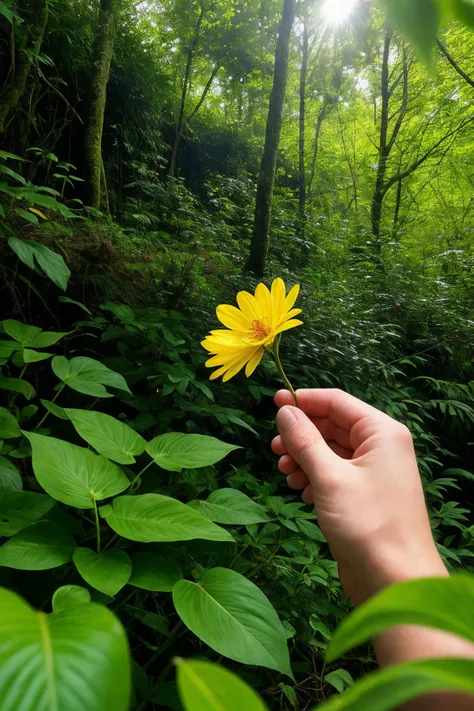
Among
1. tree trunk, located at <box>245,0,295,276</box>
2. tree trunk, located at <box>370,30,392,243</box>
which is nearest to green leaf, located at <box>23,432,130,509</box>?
tree trunk, located at <box>245,0,295,276</box>

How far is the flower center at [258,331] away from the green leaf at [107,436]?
0.41 meters

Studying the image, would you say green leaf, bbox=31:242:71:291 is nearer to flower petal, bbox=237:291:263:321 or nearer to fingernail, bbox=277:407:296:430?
flower petal, bbox=237:291:263:321

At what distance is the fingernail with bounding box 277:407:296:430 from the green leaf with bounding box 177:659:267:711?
29.4 inches

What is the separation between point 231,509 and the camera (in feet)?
3.29

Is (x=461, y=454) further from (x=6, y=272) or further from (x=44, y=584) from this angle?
(x=6, y=272)

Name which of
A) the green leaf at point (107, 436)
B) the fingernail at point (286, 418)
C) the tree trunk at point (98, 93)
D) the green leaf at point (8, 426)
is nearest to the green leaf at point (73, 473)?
the green leaf at point (107, 436)

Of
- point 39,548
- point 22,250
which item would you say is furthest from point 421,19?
point 22,250

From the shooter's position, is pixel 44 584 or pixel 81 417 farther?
pixel 81 417

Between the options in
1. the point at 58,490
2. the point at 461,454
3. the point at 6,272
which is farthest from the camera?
the point at 461,454

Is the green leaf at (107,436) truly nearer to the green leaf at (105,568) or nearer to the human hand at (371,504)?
the green leaf at (105,568)

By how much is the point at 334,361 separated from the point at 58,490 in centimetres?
162

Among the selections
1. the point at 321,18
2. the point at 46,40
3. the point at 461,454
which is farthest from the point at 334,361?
the point at 321,18

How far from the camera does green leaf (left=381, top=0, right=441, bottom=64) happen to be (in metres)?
0.20

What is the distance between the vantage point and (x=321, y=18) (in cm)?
759
